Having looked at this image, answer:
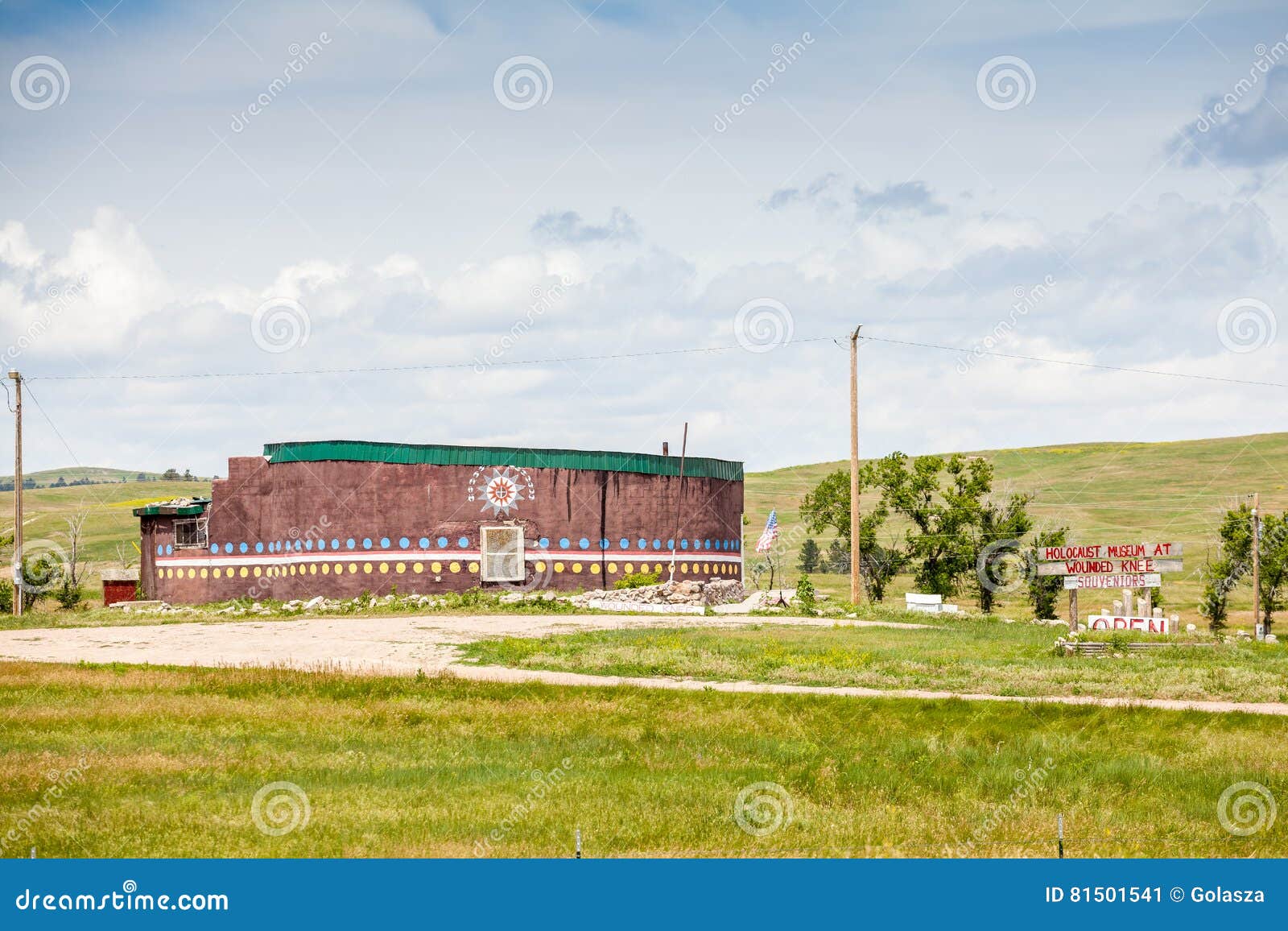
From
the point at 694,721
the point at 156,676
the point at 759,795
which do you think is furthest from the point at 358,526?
the point at 759,795

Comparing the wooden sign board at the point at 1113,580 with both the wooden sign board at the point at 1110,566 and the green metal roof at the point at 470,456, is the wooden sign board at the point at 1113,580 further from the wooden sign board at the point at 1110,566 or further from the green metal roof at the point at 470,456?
the green metal roof at the point at 470,456

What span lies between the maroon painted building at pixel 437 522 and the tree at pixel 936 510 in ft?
39.2

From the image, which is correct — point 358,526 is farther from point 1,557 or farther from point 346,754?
point 1,557

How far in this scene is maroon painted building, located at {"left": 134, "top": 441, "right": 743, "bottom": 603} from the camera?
46.6 meters

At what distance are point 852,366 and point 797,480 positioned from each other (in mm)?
109801

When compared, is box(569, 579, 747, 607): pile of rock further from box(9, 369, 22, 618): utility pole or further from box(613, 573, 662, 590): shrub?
box(9, 369, 22, 618): utility pole

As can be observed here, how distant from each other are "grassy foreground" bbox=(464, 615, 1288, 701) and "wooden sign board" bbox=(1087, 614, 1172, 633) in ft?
11.5

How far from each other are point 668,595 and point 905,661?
62.9 ft

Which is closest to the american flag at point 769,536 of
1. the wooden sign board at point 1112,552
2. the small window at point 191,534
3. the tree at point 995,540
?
the wooden sign board at point 1112,552

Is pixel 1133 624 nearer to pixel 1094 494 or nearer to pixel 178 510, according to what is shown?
pixel 178 510

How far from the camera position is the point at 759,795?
15000 mm

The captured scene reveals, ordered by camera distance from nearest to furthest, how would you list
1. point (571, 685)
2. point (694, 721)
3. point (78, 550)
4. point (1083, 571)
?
point (694, 721) < point (571, 685) < point (1083, 571) < point (78, 550)

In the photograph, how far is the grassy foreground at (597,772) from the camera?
1297 centimetres

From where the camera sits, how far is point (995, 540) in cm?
5888
